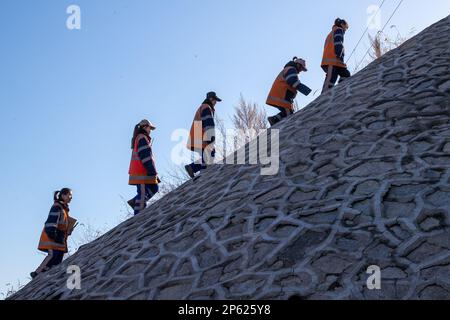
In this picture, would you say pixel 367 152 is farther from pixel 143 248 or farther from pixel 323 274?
pixel 143 248

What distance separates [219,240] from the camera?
6.52 m

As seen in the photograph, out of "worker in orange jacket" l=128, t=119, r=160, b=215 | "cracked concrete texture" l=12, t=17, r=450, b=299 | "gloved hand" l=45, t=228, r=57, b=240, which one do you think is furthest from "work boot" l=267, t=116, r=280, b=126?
"gloved hand" l=45, t=228, r=57, b=240

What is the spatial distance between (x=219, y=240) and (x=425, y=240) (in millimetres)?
2306

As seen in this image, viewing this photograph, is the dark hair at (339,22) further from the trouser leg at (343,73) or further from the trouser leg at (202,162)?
the trouser leg at (202,162)

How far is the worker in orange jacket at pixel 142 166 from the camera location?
9758 millimetres

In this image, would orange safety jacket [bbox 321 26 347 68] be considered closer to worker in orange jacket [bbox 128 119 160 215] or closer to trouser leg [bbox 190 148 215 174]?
trouser leg [bbox 190 148 215 174]

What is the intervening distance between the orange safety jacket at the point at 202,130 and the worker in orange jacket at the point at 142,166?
0.90 meters

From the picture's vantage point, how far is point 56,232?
9.48 metres

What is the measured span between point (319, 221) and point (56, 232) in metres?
5.15

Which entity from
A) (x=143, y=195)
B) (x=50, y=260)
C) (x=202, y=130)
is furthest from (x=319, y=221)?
(x=50, y=260)

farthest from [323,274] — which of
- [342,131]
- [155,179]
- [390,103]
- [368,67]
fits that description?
[368,67]

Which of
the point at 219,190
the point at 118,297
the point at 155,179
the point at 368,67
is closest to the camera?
the point at 118,297

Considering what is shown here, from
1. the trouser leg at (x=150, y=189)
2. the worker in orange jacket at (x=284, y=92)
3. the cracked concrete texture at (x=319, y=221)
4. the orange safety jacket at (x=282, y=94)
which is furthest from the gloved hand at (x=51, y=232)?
the orange safety jacket at (x=282, y=94)

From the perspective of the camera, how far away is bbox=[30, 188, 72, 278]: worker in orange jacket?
946cm
